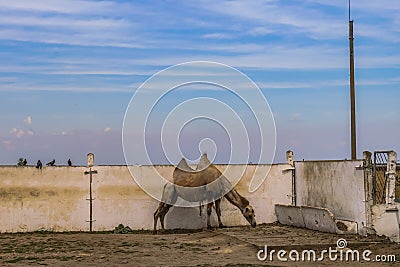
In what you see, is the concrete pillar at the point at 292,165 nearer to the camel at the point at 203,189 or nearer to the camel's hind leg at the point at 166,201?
the camel at the point at 203,189

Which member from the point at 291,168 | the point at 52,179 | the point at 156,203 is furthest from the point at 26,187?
the point at 291,168

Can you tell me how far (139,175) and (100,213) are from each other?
5.55 feet

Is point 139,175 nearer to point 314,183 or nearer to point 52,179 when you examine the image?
point 52,179

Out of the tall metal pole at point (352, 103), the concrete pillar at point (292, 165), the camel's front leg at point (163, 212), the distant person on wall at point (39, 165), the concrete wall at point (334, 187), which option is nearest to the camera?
the concrete wall at point (334, 187)

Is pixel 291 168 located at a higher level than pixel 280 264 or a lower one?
higher

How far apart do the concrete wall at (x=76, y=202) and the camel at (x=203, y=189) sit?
444mm

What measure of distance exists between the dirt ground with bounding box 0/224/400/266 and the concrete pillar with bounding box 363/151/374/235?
484 millimetres

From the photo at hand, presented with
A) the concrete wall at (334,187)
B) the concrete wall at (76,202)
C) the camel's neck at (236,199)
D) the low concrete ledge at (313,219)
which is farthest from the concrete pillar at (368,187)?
the concrete wall at (76,202)

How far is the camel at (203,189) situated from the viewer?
2262cm

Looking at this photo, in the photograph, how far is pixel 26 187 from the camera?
22094 millimetres

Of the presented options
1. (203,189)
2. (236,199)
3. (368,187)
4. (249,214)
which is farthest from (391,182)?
(203,189)

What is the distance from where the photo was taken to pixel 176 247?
1752 cm

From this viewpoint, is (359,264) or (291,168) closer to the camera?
(359,264)

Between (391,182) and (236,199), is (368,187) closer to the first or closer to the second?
(391,182)
